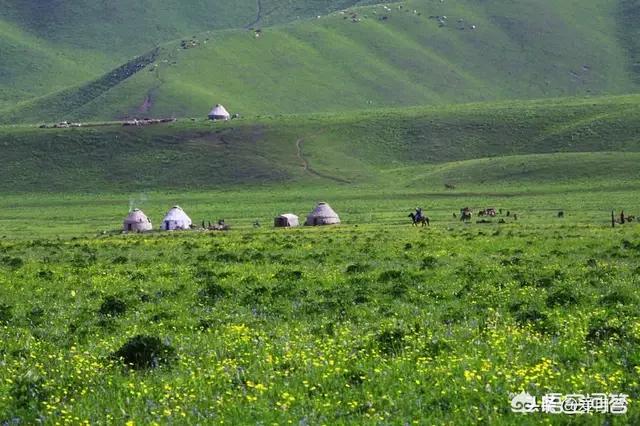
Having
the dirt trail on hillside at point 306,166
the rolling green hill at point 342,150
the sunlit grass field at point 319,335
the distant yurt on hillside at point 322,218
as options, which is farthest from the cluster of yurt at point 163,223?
the dirt trail on hillside at point 306,166

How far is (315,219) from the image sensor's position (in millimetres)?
82062

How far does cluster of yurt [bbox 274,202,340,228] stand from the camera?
263 feet

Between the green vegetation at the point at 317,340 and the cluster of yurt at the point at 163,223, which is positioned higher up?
the cluster of yurt at the point at 163,223

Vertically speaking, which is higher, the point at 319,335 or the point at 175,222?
the point at 175,222

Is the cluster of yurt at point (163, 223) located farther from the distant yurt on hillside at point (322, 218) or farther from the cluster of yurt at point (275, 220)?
the distant yurt on hillside at point (322, 218)

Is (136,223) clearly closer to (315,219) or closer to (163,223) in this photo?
(163,223)

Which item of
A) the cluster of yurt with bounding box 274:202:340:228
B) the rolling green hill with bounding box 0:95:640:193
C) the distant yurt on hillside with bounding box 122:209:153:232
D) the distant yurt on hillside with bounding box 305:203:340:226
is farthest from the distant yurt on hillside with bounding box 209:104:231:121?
the distant yurt on hillside with bounding box 305:203:340:226

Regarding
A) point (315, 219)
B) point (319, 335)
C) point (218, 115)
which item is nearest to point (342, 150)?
point (218, 115)

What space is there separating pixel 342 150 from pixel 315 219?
262 ft

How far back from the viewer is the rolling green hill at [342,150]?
138 metres

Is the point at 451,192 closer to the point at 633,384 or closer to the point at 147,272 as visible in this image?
the point at 147,272

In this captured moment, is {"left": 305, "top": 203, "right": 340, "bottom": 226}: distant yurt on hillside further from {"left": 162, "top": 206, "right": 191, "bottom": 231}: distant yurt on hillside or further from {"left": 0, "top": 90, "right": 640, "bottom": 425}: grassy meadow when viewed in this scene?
{"left": 0, "top": 90, "right": 640, "bottom": 425}: grassy meadow

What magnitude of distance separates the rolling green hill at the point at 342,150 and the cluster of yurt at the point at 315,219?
46196 mm

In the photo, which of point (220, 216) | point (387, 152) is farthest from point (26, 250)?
point (387, 152)
